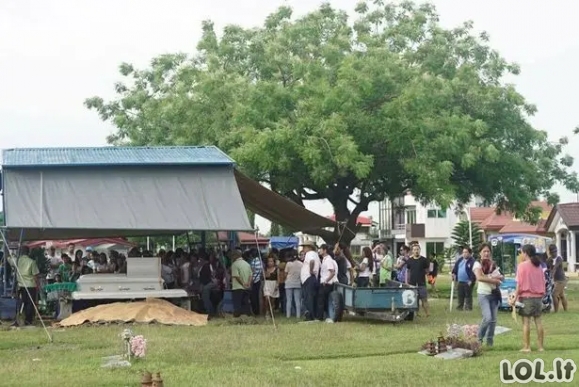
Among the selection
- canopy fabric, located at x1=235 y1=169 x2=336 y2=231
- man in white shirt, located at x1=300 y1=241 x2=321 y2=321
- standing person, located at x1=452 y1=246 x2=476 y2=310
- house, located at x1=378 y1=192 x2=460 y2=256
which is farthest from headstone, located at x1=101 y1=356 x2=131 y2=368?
house, located at x1=378 y1=192 x2=460 y2=256

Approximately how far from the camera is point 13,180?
1978 cm

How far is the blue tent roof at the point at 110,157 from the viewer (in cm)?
2050

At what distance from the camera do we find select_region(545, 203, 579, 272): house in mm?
56541

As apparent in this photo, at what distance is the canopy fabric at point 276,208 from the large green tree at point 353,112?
7.16ft

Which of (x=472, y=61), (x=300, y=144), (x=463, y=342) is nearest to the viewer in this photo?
(x=463, y=342)

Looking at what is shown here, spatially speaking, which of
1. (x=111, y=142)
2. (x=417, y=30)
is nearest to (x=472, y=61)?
(x=417, y=30)

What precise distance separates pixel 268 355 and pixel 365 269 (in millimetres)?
7761

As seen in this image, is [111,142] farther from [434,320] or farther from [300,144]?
[434,320]

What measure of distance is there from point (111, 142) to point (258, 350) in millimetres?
23065

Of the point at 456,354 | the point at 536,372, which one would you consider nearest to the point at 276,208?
the point at 456,354

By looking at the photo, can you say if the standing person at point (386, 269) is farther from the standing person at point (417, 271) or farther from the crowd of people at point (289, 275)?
the standing person at point (417, 271)

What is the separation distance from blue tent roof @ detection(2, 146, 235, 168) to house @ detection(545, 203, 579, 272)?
38463 millimetres

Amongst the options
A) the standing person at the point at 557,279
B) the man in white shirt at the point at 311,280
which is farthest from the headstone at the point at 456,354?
the standing person at the point at 557,279

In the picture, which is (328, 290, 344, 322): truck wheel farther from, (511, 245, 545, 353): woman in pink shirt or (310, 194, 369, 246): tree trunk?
(310, 194, 369, 246): tree trunk
